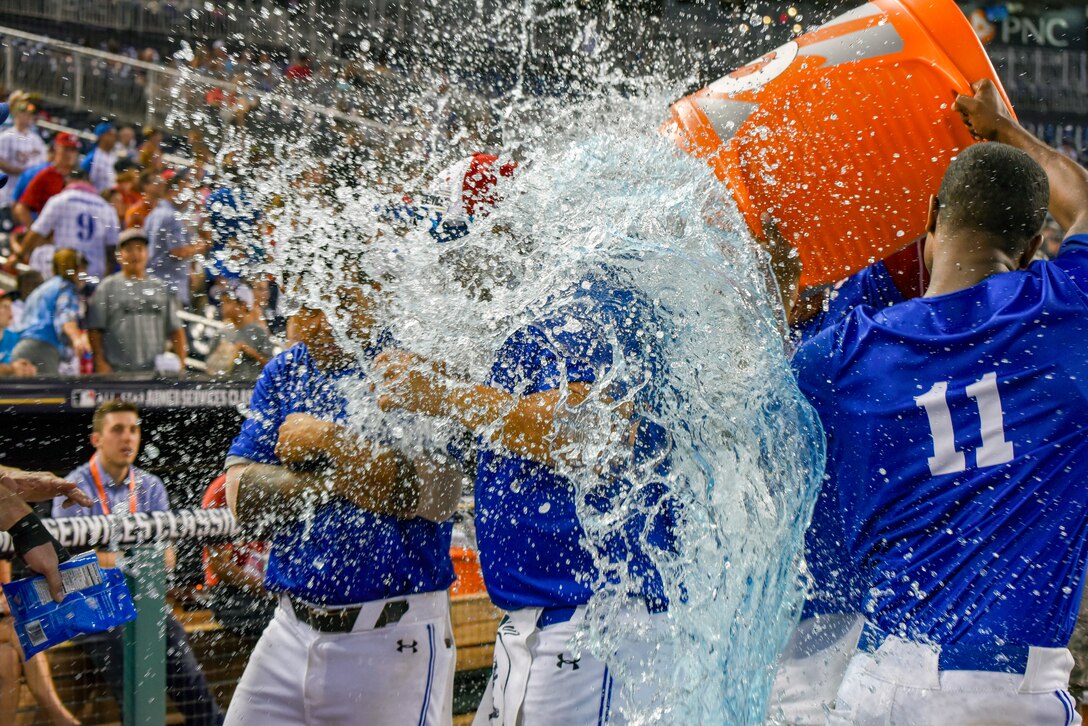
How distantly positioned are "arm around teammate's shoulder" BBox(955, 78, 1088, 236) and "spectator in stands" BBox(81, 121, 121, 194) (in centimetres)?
803

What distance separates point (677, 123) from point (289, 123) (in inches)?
264

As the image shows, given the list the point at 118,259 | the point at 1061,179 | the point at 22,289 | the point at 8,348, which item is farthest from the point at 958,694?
the point at 22,289

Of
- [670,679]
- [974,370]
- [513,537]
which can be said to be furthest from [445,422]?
[974,370]

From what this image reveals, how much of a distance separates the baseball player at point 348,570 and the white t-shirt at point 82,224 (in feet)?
17.7

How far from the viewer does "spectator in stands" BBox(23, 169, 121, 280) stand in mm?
7805

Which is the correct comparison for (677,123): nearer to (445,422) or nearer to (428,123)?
(445,422)

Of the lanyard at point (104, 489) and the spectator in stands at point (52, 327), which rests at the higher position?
the spectator in stands at point (52, 327)

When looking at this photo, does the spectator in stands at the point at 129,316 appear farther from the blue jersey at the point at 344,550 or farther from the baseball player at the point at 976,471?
the baseball player at the point at 976,471

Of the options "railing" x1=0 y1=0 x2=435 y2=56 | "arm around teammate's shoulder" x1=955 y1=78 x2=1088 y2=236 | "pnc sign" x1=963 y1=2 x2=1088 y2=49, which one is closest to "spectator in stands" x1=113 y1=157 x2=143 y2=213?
"railing" x1=0 y1=0 x2=435 y2=56

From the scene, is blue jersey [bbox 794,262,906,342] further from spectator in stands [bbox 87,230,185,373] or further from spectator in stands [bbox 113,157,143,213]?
spectator in stands [bbox 113,157,143,213]

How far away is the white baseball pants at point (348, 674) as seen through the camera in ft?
9.46

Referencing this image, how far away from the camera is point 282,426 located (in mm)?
2930

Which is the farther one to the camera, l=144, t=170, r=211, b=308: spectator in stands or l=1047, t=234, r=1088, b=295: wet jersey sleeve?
l=144, t=170, r=211, b=308: spectator in stands

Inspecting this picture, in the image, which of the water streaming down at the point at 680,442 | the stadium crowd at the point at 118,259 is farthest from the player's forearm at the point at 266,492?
the stadium crowd at the point at 118,259
